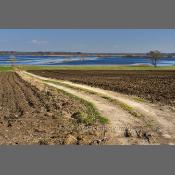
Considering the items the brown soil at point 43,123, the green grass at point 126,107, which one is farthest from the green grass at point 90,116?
the green grass at point 126,107

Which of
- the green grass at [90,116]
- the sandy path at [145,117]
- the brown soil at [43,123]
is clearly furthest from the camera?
the green grass at [90,116]

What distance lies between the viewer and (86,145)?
13.7 metres

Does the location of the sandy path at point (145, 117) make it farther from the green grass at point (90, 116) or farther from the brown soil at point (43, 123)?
the brown soil at point (43, 123)

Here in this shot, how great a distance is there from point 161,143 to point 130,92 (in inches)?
562

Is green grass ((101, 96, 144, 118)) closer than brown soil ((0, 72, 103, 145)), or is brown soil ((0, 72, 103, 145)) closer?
brown soil ((0, 72, 103, 145))

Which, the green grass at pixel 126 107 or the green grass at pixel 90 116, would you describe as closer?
the green grass at pixel 90 116

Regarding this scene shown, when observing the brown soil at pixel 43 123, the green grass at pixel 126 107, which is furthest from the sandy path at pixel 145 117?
the brown soil at pixel 43 123

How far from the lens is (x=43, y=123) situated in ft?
55.3

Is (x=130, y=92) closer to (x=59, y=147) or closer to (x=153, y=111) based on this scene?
(x=153, y=111)

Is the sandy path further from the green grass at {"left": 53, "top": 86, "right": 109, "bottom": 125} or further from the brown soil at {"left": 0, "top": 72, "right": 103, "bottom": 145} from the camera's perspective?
the brown soil at {"left": 0, "top": 72, "right": 103, "bottom": 145}

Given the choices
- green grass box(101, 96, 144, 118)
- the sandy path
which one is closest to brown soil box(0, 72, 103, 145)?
the sandy path

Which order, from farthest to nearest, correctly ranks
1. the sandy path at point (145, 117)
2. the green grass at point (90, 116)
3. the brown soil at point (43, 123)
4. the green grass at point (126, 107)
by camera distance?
the green grass at point (126, 107)
the green grass at point (90, 116)
the sandy path at point (145, 117)
the brown soil at point (43, 123)

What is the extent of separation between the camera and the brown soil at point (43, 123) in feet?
47.4

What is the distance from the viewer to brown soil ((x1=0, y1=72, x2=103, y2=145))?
1445 centimetres
